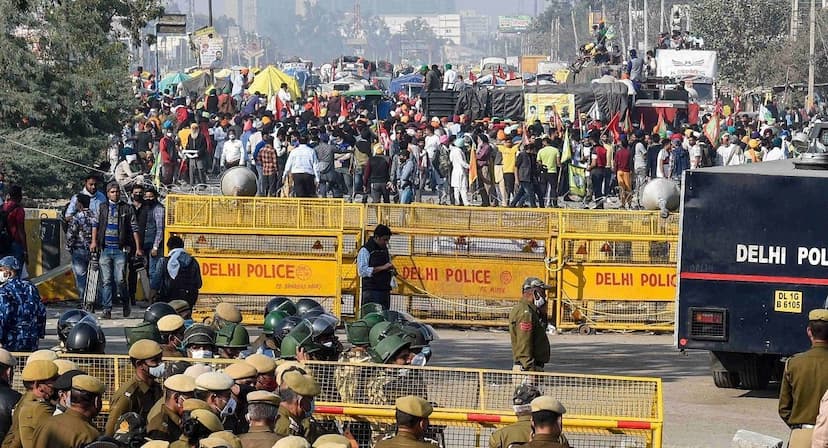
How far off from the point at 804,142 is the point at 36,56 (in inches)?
607

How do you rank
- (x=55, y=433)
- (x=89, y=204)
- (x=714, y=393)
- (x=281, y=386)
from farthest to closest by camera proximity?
(x=89, y=204) < (x=714, y=393) < (x=281, y=386) < (x=55, y=433)

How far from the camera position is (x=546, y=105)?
156ft

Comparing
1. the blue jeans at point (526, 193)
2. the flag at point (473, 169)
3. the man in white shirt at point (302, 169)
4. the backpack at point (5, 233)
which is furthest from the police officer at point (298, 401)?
the flag at point (473, 169)

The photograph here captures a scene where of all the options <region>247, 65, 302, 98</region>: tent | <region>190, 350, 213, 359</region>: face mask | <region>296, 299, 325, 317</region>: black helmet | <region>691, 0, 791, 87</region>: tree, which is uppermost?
<region>691, 0, 791, 87</region>: tree

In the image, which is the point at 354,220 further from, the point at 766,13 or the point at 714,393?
the point at 766,13

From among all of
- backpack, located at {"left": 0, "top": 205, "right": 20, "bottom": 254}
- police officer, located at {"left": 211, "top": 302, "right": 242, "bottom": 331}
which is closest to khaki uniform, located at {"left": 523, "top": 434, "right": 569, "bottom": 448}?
police officer, located at {"left": 211, "top": 302, "right": 242, "bottom": 331}

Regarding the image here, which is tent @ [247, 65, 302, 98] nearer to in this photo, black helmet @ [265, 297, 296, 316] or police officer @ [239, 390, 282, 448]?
black helmet @ [265, 297, 296, 316]

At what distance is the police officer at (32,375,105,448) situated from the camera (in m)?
8.63

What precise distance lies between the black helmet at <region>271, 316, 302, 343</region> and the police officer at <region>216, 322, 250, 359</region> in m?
0.25

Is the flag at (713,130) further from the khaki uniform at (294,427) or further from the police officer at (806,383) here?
the khaki uniform at (294,427)

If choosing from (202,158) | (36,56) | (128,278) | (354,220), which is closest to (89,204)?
(128,278)

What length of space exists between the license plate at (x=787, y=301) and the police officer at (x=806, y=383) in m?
4.00

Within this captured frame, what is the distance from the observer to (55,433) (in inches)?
340

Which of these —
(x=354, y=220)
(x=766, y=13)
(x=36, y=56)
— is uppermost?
(x=766, y=13)
